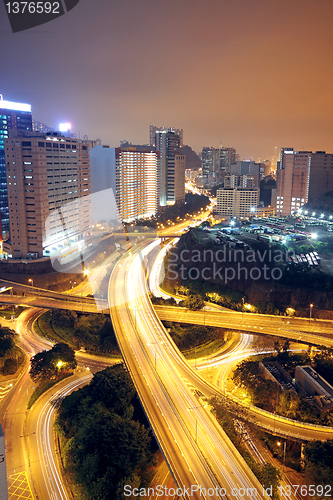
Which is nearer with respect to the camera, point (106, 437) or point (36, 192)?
point (106, 437)

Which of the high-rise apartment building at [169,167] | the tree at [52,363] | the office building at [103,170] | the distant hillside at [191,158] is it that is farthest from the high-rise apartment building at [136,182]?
the distant hillside at [191,158]

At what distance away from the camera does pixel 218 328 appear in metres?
14.1

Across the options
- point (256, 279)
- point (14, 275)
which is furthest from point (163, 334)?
point (14, 275)

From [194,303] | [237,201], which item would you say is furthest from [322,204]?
[194,303]

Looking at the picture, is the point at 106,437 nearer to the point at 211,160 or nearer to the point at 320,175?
the point at 320,175

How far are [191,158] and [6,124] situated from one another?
63974 millimetres

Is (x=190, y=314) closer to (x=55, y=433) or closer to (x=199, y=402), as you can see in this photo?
(x=199, y=402)

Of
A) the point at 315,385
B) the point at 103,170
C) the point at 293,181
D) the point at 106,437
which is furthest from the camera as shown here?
the point at 293,181

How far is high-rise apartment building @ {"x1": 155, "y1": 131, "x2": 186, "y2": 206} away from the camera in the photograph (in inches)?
1549

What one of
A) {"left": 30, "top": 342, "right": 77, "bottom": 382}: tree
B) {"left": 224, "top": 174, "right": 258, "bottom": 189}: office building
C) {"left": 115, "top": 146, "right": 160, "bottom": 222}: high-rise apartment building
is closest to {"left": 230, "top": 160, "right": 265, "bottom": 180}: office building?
{"left": 224, "top": 174, "right": 258, "bottom": 189}: office building

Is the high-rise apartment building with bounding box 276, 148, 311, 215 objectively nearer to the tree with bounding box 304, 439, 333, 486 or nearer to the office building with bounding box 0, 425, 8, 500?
the tree with bounding box 304, 439, 333, 486

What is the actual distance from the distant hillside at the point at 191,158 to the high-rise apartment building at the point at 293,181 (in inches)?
1960

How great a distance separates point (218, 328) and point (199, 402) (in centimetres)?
455

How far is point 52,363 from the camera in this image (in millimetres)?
12773
